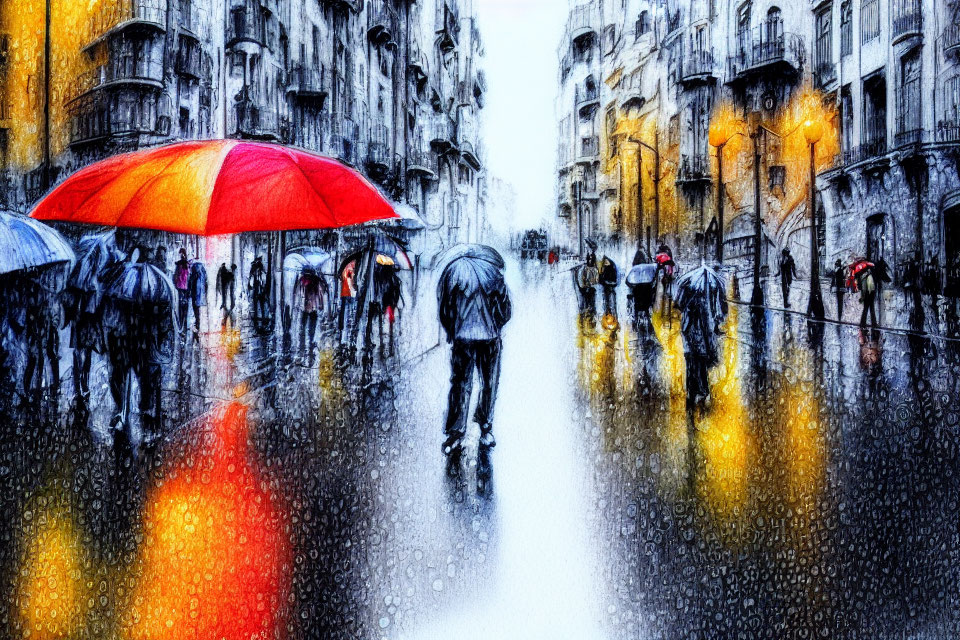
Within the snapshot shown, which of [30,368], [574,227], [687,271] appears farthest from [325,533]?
[687,271]

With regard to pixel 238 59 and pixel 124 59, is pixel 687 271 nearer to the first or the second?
pixel 238 59

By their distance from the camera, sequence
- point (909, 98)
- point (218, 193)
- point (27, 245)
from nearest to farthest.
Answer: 1. point (218, 193)
2. point (27, 245)
3. point (909, 98)

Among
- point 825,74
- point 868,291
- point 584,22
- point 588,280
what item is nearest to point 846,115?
point 825,74

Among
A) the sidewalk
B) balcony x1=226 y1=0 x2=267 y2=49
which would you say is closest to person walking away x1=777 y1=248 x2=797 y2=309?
the sidewalk

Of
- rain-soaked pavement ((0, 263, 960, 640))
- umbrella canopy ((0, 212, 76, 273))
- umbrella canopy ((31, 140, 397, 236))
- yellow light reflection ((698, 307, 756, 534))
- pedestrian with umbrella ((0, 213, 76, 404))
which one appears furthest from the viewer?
pedestrian with umbrella ((0, 213, 76, 404))

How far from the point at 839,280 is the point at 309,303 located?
275 centimetres

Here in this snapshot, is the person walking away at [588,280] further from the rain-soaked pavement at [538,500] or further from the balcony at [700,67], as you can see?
the balcony at [700,67]

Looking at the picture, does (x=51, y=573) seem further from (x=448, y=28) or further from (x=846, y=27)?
(x=846, y=27)

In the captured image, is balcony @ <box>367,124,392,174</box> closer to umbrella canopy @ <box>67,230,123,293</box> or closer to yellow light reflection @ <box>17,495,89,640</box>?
umbrella canopy @ <box>67,230,123,293</box>

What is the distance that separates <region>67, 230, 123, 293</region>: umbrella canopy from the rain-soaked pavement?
0.68m

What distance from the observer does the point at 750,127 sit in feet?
11.3

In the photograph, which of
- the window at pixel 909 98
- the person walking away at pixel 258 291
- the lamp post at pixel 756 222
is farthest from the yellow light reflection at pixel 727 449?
the person walking away at pixel 258 291

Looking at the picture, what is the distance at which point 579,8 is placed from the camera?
347 centimetres

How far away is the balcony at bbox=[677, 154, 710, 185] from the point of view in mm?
3449
